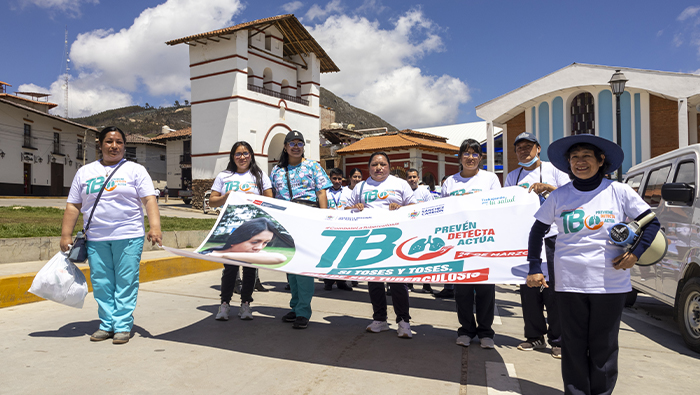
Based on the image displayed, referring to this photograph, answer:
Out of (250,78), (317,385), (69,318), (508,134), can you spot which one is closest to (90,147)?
(250,78)

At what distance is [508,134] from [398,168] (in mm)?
12259

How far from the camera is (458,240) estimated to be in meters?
4.33

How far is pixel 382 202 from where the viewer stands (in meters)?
5.05

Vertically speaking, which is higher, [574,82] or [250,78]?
[250,78]

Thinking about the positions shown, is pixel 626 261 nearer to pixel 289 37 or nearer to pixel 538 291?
pixel 538 291

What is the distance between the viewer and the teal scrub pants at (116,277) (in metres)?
4.38

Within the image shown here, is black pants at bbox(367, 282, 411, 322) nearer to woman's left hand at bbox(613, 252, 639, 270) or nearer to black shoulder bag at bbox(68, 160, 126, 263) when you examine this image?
woman's left hand at bbox(613, 252, 639, 270)

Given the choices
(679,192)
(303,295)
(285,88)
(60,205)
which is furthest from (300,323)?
(285,88)

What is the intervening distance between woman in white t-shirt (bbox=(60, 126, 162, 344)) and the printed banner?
452mm

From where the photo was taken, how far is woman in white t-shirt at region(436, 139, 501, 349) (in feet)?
14.3

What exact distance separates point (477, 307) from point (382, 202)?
1.47 meters

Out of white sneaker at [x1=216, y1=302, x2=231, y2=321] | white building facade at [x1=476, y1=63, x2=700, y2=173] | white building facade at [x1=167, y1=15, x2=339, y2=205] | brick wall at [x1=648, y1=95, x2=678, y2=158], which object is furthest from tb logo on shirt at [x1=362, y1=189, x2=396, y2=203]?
white building facade at [x1=167, y1=15, x2=339, y2=205]

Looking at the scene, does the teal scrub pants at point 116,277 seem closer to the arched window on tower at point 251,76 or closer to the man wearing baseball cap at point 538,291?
the man wearing baseball cap at point 538,291

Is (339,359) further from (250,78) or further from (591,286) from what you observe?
(250,78)
